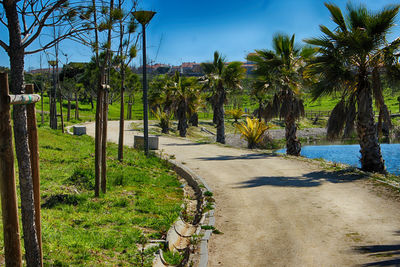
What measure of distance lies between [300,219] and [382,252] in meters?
2.24

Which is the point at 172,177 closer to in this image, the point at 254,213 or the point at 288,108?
the point at 254,213

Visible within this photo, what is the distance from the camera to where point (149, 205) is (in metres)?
9.52

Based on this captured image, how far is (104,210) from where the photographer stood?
345 inches

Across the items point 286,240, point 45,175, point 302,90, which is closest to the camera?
point 286,240

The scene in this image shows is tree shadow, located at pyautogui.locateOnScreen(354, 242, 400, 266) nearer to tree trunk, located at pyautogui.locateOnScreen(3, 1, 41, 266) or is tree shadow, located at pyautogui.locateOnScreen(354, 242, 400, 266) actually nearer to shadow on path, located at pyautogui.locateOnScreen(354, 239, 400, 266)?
shadow on path, located at pyautogui.locateOnScreen(354, 239, 400, 266)

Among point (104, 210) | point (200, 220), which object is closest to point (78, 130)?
point (104, 210)

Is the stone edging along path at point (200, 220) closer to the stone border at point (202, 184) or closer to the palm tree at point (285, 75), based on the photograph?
the stone border at point (202, 184)

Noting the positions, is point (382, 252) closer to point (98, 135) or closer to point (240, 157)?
point (98, 135)

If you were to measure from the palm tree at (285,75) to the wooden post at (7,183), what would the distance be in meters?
17.6

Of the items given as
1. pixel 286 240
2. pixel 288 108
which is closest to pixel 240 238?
pixel 286 240

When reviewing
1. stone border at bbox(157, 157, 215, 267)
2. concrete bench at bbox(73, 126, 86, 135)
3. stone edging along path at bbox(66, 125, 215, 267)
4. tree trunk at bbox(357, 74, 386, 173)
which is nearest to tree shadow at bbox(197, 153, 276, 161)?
stone border at bbox(157, 157, 215, 267)

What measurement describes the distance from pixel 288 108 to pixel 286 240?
14212 millimetres

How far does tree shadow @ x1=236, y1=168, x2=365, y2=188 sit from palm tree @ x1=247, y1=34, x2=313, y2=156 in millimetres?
7222

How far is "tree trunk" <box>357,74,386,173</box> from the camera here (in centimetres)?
1399
